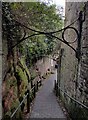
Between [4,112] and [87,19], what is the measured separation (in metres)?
2.77

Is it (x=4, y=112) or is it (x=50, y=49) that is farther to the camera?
(x=50, y=49)

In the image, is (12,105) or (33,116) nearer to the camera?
(12,105)

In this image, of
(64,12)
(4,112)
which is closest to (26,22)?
(4,112)

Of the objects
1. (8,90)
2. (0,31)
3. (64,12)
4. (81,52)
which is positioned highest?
(64,12)

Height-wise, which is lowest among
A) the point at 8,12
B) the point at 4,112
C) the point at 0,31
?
the point at 4,112

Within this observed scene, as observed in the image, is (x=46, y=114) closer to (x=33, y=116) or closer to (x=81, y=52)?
(x=33, y=116)

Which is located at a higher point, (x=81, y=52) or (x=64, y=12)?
(x=64, y=12)

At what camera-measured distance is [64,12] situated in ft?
36.6

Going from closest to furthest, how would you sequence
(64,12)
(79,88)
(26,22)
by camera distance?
(79,88), (26,22), (64,12)

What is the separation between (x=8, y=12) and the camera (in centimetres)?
597

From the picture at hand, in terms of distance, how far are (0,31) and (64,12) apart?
622 cm

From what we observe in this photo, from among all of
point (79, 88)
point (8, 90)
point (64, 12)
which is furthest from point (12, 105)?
point (64, 12)

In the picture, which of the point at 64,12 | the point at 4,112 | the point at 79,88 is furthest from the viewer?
the point at 64,12

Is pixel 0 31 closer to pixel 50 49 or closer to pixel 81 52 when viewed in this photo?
pixel 81 52
